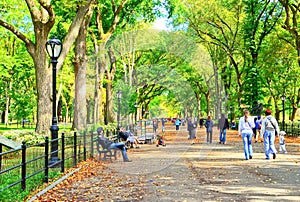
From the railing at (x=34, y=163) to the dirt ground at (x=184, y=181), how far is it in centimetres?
48

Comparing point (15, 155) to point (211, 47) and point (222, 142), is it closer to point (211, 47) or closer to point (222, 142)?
point (222, 142)

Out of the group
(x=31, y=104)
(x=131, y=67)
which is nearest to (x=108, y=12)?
(x=131, y=67)

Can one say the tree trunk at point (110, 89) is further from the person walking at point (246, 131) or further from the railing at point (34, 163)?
the person walking at point (246, 131)

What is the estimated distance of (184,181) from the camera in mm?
10609

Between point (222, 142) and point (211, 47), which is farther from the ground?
point (211, 47)

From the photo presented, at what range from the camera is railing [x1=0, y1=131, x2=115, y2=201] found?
8633 millimetres

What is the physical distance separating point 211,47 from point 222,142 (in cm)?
2241

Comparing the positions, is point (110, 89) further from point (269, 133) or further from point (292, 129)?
point (269, 133)

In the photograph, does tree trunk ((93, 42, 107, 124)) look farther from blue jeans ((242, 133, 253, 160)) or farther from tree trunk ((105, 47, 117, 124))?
blue jeans ((242, 133, 253, 160))

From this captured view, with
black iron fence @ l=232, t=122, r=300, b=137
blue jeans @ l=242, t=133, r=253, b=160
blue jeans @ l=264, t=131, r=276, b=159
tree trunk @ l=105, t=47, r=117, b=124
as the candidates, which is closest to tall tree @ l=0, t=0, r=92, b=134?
tree trunk @ l=105, t=47, r=117, b=124

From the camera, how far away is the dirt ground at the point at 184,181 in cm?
870

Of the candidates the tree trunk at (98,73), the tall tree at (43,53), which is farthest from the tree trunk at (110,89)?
the tall tree at (43,53)

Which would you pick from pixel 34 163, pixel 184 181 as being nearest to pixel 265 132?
pixel 184 181

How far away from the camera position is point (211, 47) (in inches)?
1805
